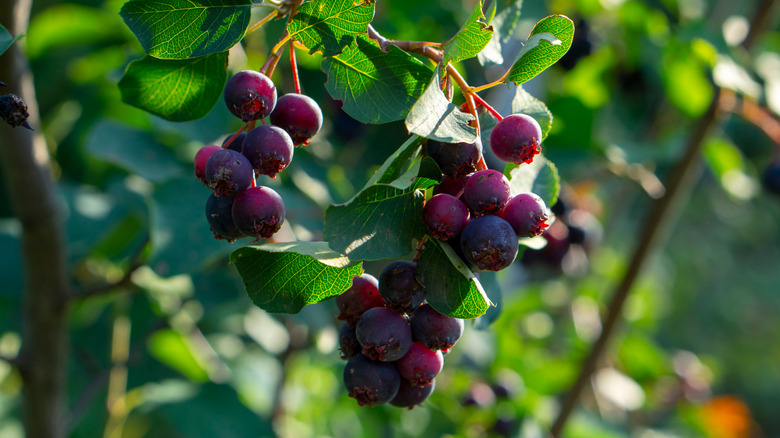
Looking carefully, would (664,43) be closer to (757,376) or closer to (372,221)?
(372,221)

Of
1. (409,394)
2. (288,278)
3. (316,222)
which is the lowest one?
(316,222)

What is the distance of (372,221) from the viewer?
0.54 m

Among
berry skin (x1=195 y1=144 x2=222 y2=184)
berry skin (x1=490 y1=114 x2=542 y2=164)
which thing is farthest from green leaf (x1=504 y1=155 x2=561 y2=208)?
berry skin (x1=195 y1=144 x2=222 y2=184)

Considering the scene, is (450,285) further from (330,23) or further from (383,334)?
(330,23)

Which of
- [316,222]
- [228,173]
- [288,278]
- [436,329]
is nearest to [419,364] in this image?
[436,329]

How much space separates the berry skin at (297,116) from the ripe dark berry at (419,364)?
23 centimetres

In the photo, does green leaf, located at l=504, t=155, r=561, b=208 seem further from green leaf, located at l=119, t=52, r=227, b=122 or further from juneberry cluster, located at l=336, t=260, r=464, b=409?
green leaf, located at l=119, t=52, r=227, b=122

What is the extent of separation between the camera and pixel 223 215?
570 millimetres

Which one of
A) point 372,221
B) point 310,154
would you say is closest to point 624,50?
point 310,154

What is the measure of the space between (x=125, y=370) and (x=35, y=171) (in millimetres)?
775

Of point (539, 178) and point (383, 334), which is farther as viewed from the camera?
point (539, 178)

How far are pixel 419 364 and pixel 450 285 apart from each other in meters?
0.10

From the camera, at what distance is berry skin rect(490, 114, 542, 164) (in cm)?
57

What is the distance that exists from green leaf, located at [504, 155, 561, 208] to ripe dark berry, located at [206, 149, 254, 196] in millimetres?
278
